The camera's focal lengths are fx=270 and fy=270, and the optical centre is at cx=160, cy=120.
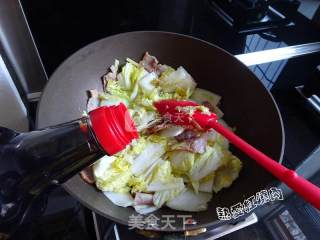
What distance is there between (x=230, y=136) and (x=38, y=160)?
28cm

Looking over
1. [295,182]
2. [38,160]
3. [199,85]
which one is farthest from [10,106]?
[295,182]

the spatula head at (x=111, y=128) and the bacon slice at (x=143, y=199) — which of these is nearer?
the spatula head at (x=111, y=128)

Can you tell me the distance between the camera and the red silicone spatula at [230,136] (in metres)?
0.29

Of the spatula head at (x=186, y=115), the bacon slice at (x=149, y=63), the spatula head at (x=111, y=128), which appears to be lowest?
the spatula head at (x=186, y=115)

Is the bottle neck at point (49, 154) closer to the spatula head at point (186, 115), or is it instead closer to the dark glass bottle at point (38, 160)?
→ the dark glass bottle at point (38, 160)

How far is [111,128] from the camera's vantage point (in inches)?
10.6

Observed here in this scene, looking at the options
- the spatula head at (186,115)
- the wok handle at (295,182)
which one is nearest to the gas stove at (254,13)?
the spatula head at (186,115)

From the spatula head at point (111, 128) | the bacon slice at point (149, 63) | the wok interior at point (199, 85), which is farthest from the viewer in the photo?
the bacon slice at point (149, 63)

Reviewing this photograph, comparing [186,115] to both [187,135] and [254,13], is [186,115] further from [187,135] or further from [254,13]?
[254,13]

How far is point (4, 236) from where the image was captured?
1.21ft

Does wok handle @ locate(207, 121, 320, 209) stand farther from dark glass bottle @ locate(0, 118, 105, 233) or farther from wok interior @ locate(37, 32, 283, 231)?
dark glass bottle @ locate(0, 118, 105, 233)

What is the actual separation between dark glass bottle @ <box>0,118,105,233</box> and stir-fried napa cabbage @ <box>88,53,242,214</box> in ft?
0.38

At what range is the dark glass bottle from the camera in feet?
0.96

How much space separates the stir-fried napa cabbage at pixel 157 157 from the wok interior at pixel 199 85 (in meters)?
0.02
